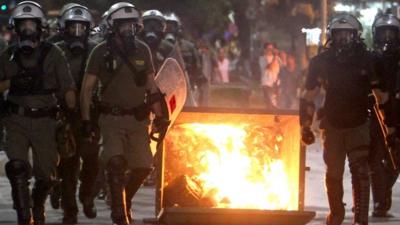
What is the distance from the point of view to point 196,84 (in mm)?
19000

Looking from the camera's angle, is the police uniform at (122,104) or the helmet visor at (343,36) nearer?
the police uniform at (122,104)

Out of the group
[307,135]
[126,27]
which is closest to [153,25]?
[126,27]

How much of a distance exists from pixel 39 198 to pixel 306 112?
2347 mm

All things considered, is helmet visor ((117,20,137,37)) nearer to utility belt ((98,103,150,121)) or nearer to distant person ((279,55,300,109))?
utility belt ((98,103,150,121))

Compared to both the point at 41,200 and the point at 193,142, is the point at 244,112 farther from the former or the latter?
the point at 41,200

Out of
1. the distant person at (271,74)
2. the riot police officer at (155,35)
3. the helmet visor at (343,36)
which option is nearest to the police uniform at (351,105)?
the helmet visor at (343,36)

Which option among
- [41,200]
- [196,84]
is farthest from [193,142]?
[196,84]

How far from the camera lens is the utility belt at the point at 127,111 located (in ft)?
36.1

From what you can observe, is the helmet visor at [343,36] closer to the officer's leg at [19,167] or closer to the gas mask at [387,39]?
the gas mask at [387,39]

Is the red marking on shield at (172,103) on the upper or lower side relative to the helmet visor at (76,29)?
lower

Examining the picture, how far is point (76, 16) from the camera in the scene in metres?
12.5

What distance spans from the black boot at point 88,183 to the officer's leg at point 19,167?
182 centimetres

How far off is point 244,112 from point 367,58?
119cm

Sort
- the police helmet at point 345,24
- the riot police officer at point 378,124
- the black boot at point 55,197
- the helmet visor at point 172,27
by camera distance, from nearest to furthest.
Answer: the police helmet at point 345,24 < the riot police officer at point 378,124 < the black boot at point 55,197 < the helmet visor at point 172,27
